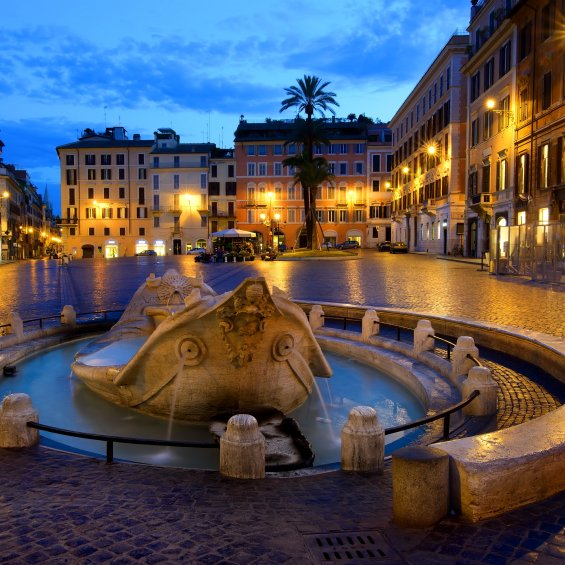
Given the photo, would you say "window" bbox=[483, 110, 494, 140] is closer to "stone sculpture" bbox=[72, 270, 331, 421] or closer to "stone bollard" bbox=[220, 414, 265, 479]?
"stone sculpture" bbox=[72, 270, 331, 421]

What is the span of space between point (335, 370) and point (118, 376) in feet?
11.5

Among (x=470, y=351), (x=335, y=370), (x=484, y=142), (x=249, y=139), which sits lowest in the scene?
(x=335, y=370)

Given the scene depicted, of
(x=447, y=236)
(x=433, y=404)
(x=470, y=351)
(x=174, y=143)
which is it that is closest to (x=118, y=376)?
(x=433, y=404)

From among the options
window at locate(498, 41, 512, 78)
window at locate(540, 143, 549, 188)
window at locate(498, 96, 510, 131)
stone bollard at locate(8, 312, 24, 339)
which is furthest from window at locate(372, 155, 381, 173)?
stone bollard at locate(8, 312, 24, 339)

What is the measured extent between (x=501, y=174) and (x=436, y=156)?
14.6 m

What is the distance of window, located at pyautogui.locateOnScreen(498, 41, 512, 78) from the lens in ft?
116

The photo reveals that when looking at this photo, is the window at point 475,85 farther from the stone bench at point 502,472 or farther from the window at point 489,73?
the stone bench at point 502,472

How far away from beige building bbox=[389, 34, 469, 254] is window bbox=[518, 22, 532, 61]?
12.2m

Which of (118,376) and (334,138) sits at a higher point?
(334,138)

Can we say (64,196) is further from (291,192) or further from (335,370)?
(335,370)

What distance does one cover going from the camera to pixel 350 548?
128 inches

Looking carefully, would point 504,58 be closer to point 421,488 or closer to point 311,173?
point 311,173

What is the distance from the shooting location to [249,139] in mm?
75625

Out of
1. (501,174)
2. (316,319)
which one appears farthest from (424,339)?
(501,174)
